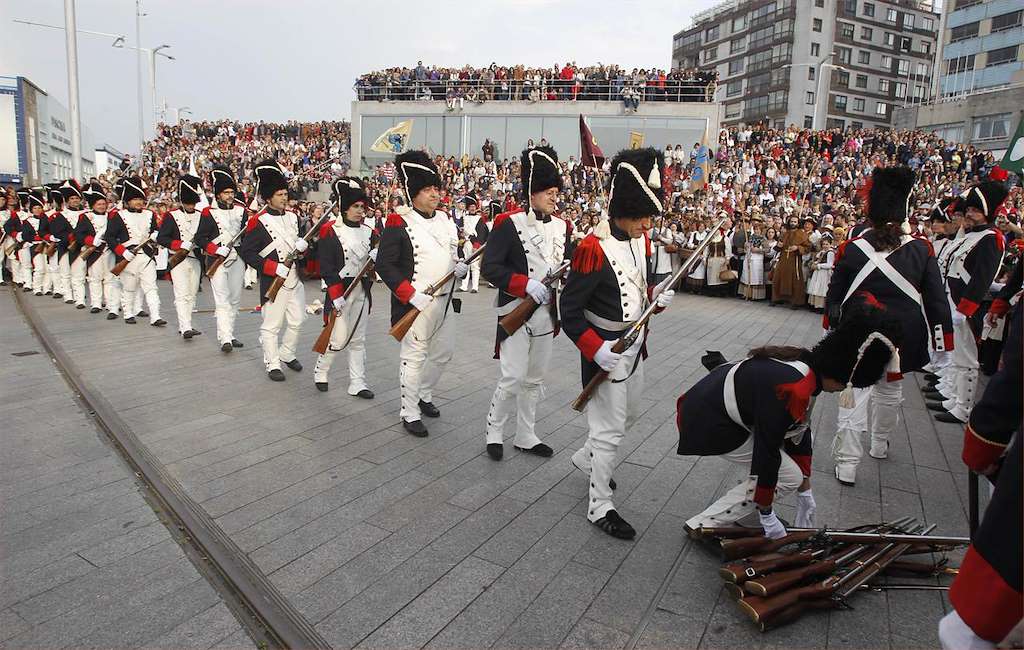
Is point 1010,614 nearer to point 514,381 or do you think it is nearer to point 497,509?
point 497,509

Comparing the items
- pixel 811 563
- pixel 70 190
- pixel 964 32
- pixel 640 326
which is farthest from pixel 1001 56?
pixel 811 563

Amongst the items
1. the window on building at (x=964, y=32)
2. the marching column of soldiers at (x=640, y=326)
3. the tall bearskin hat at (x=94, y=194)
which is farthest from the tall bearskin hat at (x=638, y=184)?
the window on building at (x=964, y=32)

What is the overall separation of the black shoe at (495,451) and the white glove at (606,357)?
1.56 meters

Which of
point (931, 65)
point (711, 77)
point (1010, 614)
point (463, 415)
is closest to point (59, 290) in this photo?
point (463, 415)

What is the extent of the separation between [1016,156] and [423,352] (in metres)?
8.69

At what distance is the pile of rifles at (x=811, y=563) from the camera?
117 inches

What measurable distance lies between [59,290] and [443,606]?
1481cm

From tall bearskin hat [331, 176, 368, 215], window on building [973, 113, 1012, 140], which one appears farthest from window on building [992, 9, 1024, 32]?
tall bearskin hat [331, 176, 368, 215]

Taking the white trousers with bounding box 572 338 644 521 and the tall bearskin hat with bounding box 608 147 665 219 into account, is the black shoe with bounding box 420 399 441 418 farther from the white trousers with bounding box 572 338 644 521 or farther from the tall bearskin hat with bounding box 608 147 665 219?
the tall bearskin hat with bounding box 608 147 665 219

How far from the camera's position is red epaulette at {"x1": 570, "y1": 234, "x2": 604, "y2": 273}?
12.5 feet

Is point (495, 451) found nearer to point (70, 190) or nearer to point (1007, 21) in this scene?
point (70, 190)

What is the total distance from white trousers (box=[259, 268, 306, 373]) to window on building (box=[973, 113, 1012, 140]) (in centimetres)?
4792

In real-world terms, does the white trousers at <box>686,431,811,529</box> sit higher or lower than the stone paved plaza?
higher

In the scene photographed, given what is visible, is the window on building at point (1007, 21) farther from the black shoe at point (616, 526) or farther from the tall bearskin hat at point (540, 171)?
the black shoe at point (616, 526)
